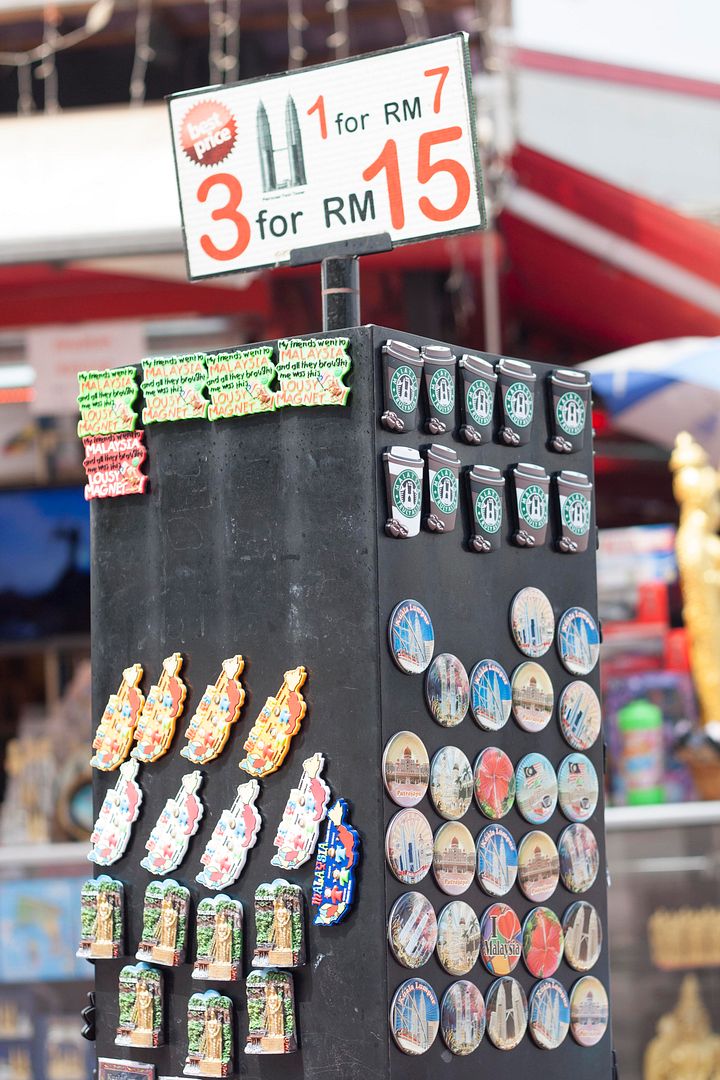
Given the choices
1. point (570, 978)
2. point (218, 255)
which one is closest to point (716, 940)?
point (570, 978)

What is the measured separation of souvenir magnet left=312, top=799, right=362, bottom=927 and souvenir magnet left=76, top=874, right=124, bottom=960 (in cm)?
36

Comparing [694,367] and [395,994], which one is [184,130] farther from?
[694,367]

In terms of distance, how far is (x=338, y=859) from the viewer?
6.65ft

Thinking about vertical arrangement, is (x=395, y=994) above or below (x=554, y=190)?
below

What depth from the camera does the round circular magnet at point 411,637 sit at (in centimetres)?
206

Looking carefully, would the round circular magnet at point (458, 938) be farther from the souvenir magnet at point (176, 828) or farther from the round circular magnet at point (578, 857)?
the souvenir magnet at point (176, 828)

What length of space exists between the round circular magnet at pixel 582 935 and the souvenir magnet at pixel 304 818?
53cm

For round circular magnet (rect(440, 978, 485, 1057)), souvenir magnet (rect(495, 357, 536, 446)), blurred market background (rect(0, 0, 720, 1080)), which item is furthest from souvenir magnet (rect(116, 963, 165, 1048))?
blurred market background (rect(0, 0, 720, 1080))

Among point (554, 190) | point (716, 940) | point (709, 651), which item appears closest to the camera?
point (716, 940)

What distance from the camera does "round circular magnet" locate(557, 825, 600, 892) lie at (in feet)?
7.75

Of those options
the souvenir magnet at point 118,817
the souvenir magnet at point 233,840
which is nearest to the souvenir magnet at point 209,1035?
the souvenir magnet at point 233,840

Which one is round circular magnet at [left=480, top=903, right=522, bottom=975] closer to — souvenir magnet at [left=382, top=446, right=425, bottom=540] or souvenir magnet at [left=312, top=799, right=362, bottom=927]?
souvenir magnet at [left=312, top=799, right=362, bottom=927]

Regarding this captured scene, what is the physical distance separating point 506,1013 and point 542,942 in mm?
133

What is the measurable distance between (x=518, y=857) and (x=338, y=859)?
37 cm
